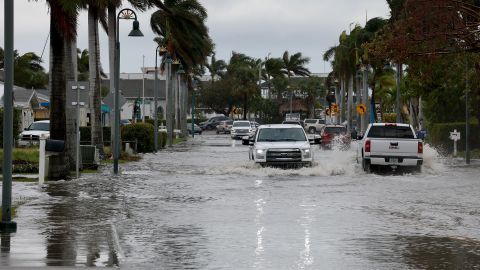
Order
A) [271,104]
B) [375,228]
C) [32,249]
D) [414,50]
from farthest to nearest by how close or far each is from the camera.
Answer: [271,104] → [414,50] → [375,228] → [32,249]

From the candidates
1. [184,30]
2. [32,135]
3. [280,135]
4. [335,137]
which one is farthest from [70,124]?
[184,30]

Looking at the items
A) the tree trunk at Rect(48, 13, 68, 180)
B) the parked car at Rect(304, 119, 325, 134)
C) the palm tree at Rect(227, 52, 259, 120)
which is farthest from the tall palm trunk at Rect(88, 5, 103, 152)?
the palm tree at Rect(227, 52, 259, 120)

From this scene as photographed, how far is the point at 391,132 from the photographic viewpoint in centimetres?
3553

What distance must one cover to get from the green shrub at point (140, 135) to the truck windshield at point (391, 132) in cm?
1973

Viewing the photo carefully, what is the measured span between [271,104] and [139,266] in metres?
145

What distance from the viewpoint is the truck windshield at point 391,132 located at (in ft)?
116

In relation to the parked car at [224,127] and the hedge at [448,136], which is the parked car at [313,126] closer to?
the parked car at [224,127]

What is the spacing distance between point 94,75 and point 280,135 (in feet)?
37.0

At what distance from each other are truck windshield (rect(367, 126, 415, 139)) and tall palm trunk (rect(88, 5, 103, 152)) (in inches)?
516

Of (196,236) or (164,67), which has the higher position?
(164,67)

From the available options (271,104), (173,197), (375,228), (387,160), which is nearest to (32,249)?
(375,228)

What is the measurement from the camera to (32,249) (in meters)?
13.9

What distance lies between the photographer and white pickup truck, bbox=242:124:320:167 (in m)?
34.5

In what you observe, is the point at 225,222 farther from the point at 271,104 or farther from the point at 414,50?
the point at 271,104
